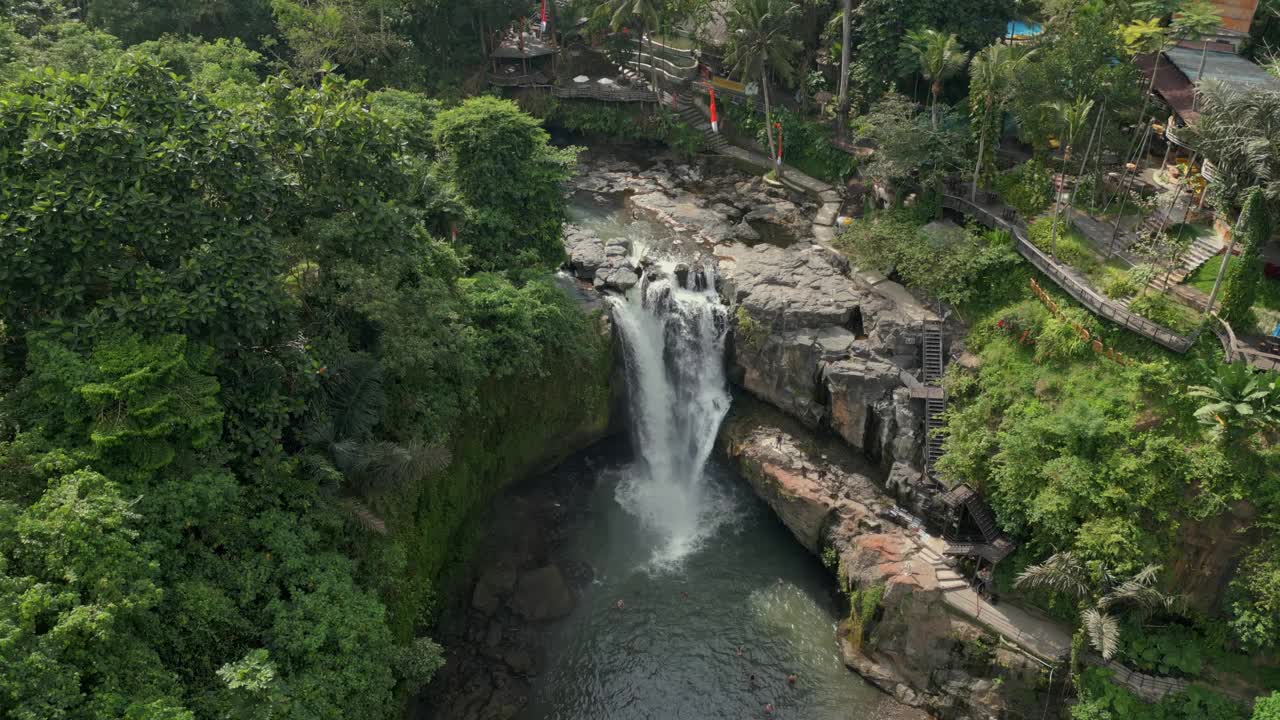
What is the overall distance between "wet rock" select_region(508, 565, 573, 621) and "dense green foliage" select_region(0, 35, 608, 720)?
12.5 ft

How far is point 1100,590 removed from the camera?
27.2 meters

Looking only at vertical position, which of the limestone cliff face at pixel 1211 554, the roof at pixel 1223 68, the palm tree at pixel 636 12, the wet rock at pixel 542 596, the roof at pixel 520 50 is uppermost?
the palm tree at pixel 636 12

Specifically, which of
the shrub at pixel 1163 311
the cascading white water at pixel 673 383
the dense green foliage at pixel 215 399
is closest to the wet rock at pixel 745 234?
the cascading white water at pixel 673 383

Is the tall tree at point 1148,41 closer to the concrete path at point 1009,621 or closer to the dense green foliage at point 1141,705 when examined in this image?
the concrete path at point 1009,621

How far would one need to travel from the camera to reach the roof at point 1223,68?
3791 centimetres

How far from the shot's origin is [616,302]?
38812mm

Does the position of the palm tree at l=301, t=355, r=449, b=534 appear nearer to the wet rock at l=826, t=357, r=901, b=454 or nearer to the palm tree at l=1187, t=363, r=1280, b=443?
the wet rock at l=826, t=357, r=901, b=454

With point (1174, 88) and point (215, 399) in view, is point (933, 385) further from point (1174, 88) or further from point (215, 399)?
point (215, 399)

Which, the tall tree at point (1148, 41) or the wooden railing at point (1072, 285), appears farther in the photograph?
the tall tree at point (1148, 41)

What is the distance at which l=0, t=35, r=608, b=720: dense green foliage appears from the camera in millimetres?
17484

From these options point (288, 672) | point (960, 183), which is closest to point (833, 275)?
point (960, 183)

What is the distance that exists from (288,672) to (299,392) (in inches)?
320

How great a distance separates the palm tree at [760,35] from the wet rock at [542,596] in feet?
104

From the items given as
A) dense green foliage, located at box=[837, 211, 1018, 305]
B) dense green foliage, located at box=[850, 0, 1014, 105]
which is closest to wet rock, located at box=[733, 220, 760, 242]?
dense green foliage, located at box=[837, 211, 1018, 305]
